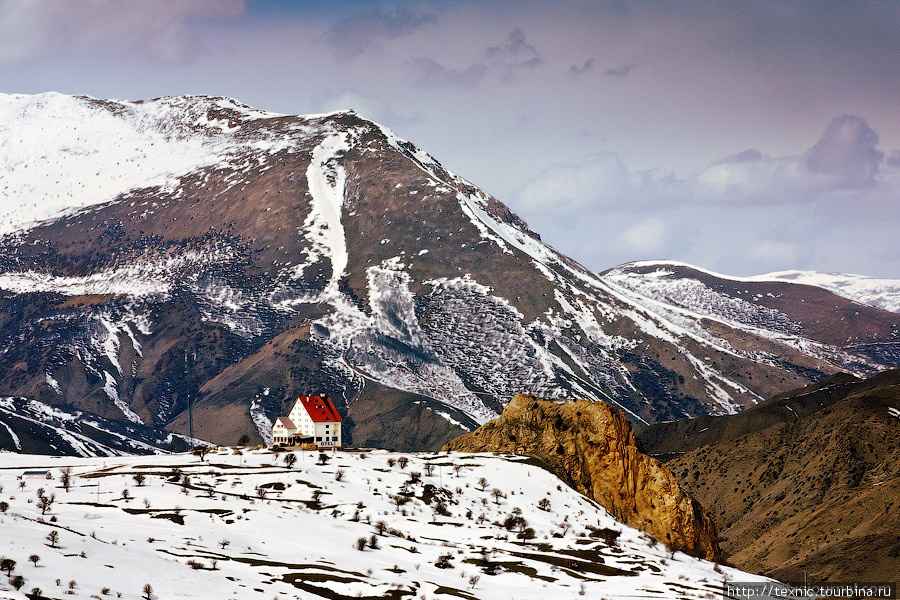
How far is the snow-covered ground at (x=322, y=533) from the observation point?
44875 millimetres

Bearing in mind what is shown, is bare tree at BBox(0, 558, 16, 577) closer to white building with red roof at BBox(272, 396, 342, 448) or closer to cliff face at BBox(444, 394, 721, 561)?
cliff face at BBox(444, 394, 721, 561)

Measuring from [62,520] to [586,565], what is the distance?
27391 mm

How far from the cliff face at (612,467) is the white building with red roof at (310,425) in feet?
127

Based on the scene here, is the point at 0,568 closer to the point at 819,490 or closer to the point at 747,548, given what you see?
the point at 747,548

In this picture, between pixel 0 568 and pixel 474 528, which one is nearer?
pixel 0 568

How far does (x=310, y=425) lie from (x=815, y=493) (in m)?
73.0

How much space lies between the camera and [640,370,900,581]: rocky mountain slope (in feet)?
375

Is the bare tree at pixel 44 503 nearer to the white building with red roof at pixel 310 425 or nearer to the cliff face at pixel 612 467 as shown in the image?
the cliff face at pixel 612 467

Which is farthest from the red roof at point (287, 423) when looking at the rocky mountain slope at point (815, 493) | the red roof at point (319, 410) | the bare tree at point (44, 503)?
the bare tree at point (44, 503)

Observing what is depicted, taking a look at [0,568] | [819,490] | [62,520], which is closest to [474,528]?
[62,520]

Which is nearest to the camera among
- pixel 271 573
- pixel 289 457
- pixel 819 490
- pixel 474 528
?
pixel 271 573

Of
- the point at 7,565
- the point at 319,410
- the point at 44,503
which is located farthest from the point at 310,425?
the point at 7,565

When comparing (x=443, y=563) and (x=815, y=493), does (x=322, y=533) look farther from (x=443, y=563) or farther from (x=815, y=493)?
(x=815, y=493)

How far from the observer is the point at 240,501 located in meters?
63.8
